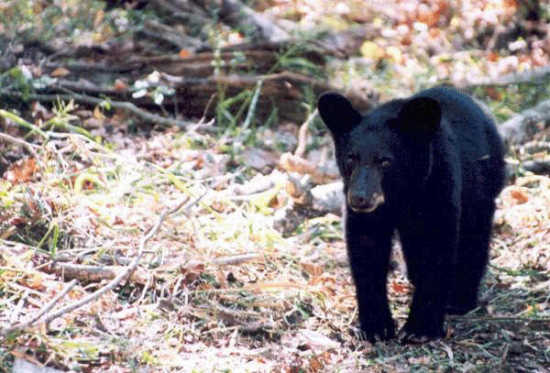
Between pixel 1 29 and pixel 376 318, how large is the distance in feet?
16.8

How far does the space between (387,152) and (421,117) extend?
0.80 ft

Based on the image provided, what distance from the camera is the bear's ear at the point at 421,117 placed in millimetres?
4086

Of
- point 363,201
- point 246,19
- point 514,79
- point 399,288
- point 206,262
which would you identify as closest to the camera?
point 363,201

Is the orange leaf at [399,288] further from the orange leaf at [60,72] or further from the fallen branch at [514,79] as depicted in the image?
the orange leaf at [60,72]

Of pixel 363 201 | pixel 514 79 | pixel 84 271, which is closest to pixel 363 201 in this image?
pixel 363 201

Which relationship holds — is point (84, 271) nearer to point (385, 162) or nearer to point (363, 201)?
point (363, 201)

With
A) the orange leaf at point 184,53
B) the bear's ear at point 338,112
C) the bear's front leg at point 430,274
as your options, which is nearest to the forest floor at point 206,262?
the bear's front leg at point 430,274

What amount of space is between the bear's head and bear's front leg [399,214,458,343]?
25cm

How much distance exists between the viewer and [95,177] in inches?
219

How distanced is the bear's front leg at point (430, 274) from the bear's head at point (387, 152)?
25cm

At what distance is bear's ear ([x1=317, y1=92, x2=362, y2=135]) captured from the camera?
14.2 ft

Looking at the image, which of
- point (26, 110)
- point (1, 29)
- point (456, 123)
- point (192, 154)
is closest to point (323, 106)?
point (456, 123)

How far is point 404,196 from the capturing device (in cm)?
429

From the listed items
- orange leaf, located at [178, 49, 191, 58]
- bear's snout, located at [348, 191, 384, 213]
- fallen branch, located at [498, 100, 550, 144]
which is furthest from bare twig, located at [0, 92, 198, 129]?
bear's snout, located at [348, 191, 384, 213]
